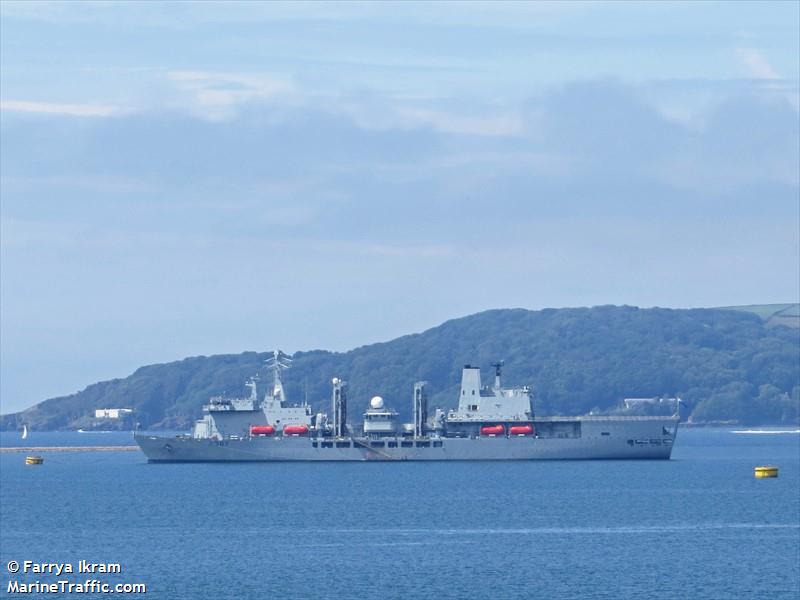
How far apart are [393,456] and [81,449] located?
77786 millimetres

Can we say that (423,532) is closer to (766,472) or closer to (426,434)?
(766,472)

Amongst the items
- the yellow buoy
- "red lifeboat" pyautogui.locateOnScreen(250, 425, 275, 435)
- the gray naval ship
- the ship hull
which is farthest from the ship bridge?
the yellow buoy

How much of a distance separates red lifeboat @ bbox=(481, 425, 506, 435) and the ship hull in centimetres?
83

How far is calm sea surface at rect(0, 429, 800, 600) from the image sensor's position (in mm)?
55219

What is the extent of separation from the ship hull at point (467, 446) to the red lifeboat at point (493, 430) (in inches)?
32.7

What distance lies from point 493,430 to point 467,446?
8.11ft

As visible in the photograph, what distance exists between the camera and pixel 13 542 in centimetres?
6888

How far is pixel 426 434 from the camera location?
126938 millimetres

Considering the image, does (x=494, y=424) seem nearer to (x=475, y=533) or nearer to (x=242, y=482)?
(x=242, y=482)

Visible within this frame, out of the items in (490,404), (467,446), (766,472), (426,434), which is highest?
(490,404)

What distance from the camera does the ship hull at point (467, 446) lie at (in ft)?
405

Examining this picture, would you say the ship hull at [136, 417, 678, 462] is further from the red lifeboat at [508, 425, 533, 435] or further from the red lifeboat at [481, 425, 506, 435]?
the red lifeboat at [481, 425, 506, 435]

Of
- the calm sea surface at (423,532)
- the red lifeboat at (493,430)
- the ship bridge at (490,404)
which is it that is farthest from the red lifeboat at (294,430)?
the red lifeboat at (493,430)

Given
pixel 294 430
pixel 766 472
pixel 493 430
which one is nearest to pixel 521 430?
pixel 493 430
